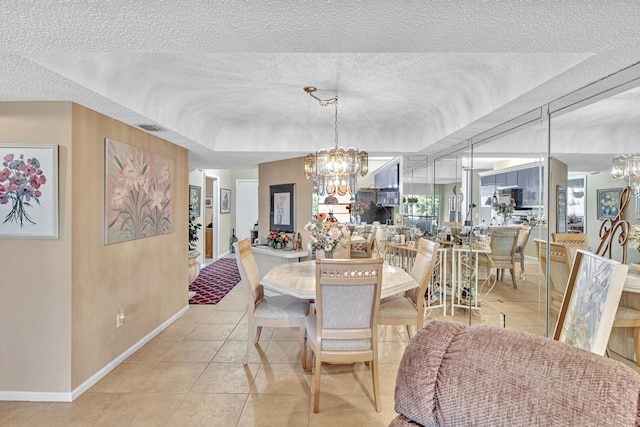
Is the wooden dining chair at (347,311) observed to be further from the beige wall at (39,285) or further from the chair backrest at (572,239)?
the beige wall at (39,285)

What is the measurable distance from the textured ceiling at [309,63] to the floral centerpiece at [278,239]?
1.22m

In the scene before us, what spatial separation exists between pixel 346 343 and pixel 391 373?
749mm

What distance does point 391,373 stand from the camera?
8.98 ft

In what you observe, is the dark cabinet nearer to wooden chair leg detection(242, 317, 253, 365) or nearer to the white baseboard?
wooden chair leg detection(242, 317, 253, 365)

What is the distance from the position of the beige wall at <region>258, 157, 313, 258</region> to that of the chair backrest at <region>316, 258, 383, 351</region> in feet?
9.14

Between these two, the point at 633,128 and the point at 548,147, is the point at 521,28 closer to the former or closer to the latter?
the point at 633,128

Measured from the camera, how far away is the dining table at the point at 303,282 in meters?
2.53

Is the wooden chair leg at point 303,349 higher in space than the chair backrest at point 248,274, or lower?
lower

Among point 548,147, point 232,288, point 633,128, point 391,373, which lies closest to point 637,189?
point 633,128

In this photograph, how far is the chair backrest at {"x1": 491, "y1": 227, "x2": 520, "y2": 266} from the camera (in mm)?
2941

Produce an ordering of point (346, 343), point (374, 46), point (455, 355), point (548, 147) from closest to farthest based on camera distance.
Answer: point (455, 355), point (374, 46), point (346, 343), point (548, 147)

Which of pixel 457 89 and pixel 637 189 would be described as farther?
pixel 457 89

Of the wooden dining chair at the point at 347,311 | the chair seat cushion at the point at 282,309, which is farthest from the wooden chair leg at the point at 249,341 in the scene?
the wooden dining chair at the point at 347,311

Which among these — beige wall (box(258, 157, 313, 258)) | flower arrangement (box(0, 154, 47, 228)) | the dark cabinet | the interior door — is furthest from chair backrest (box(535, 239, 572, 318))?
the interior door
